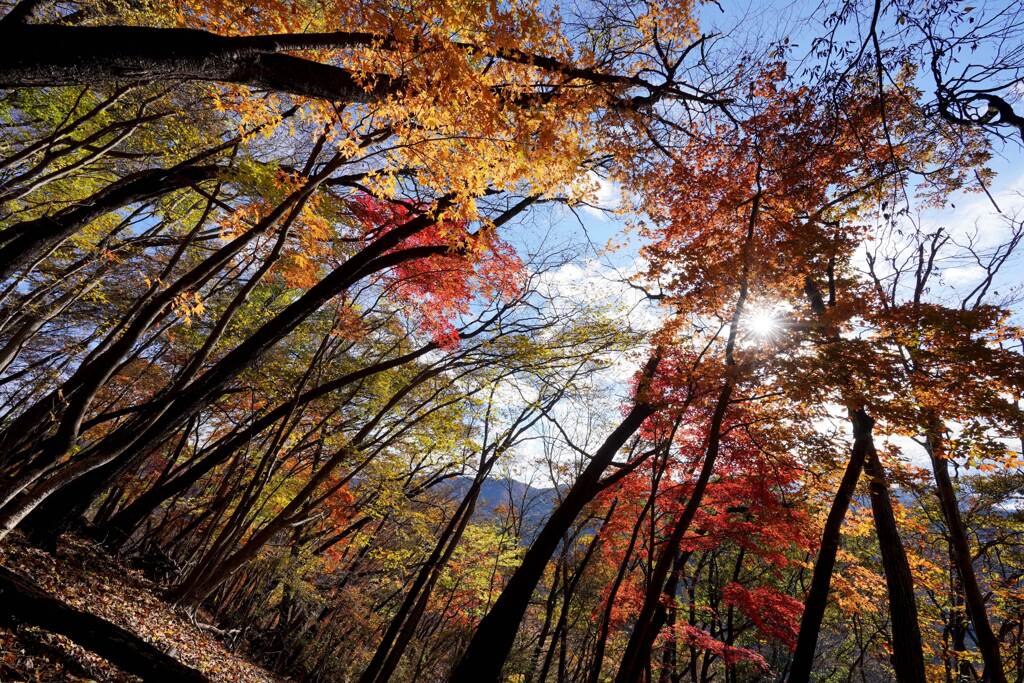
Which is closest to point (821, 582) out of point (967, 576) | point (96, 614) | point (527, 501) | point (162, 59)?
point (967, 576)

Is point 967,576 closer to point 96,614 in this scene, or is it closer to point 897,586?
point 897,586

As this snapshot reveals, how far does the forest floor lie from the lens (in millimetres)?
3932

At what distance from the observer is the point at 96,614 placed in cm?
553

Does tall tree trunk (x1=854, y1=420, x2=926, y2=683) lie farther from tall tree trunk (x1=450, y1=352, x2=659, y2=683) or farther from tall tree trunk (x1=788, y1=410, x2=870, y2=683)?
tall tree trunk (x1=450, y1=352, x2=659, y2=683)

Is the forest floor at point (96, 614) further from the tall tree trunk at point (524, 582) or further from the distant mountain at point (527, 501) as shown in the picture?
→ the distant mountain at point (527, 501)

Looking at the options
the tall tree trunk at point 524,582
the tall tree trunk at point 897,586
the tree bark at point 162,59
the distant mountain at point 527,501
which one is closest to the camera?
the tree bark at point 162,59

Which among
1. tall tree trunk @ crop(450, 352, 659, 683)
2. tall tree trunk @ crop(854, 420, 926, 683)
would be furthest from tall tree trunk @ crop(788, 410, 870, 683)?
tall tree trunk @ crop(450, 352, 659, 683)

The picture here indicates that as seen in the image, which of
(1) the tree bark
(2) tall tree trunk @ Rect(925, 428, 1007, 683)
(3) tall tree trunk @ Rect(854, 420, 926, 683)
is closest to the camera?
(1) the tree bark

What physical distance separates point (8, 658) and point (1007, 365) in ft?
37.6

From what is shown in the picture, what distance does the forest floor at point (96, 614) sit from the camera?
393cm

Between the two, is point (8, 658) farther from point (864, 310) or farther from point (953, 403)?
point (864, 310)

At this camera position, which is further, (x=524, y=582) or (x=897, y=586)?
(x=524, y=582)

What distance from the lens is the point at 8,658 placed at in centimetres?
368

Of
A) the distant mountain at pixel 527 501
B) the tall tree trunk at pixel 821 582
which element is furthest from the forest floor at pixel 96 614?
the tall tree trunk at pixel 821 582
